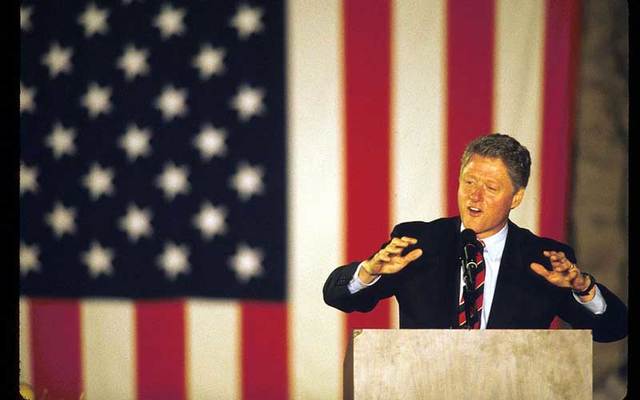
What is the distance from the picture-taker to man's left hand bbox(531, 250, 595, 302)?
158 centimetres

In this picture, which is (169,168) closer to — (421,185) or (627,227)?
(421,185)

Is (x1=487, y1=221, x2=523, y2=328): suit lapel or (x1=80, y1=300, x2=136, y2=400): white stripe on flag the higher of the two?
(x1=487, y1=221, x2=523, y2=328): suit lapel

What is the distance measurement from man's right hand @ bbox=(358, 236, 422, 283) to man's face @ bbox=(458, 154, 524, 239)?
209 millimetres

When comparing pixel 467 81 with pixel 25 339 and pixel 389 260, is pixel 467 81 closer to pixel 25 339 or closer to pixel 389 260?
pixel 389 260

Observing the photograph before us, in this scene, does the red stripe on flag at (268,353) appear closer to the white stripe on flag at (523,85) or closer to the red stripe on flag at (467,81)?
the red stripe on flag at (467,81)

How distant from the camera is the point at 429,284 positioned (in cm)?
163

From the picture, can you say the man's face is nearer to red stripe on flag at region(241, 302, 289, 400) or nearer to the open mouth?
the open mouth

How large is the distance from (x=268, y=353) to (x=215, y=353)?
19cm

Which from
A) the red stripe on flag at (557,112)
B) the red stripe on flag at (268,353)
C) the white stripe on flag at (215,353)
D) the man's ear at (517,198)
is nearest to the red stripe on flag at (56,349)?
the white stripe on flag at (215,353)

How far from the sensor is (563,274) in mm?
1584

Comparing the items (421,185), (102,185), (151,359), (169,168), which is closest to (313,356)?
(151,359)

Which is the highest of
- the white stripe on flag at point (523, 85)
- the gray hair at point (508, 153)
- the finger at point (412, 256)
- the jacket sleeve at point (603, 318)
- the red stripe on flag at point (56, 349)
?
the white stripe on flag at point (523, 85)

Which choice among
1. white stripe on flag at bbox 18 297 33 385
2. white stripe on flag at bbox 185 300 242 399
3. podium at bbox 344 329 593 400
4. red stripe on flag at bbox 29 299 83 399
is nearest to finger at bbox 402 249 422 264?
podium at bbox 344 329 593 400

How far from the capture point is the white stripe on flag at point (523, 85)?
1.63 metres
